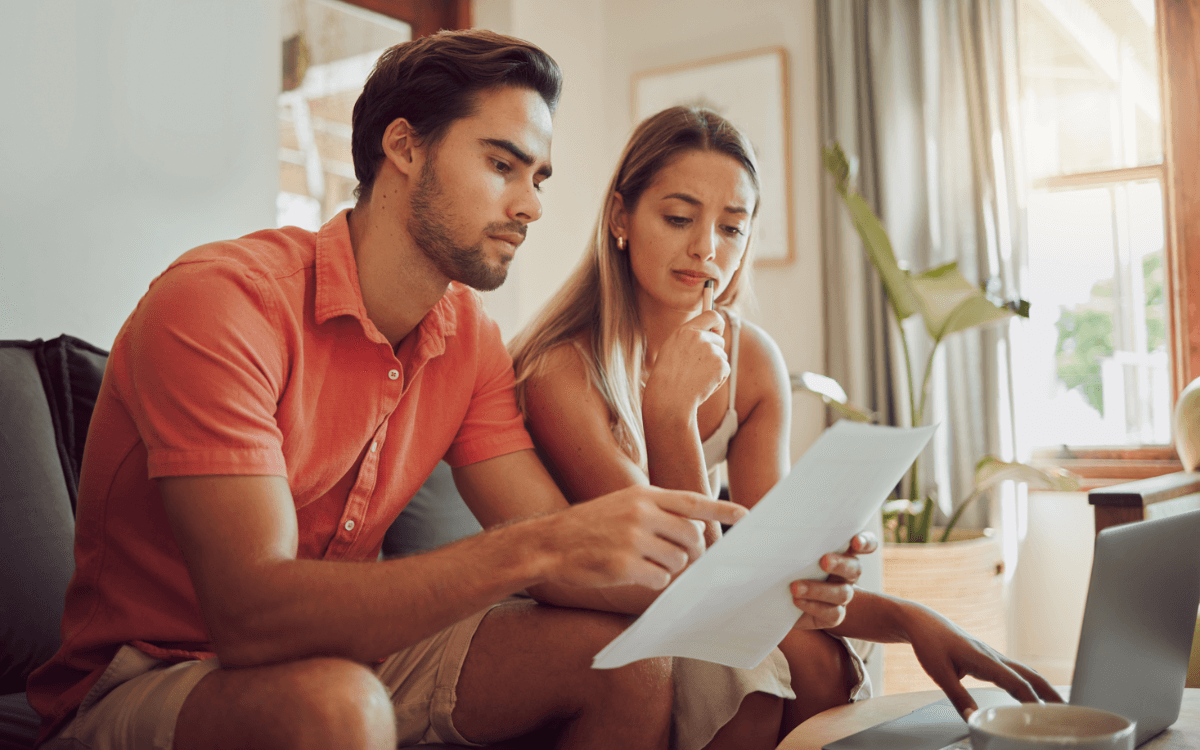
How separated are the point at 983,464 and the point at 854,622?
1.58m

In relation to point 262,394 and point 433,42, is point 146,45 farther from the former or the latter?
point 262,394

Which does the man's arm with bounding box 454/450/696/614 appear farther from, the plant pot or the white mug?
the plant pot

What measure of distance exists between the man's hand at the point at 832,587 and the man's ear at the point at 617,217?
735 mm

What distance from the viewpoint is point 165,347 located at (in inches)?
36.1

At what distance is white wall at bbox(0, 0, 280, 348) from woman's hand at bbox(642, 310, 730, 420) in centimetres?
120

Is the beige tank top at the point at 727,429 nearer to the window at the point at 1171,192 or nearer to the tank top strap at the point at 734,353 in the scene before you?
the tank top strap at the point at 734,353

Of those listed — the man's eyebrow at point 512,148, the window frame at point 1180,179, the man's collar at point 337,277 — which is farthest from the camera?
the window frame at point 1180,179

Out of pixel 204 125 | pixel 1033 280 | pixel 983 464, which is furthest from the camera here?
pixel 1033 280

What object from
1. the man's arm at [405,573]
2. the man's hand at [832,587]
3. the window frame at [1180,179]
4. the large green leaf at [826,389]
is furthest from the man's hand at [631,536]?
the window frame at [1180,179]

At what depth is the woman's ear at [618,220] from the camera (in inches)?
60.2

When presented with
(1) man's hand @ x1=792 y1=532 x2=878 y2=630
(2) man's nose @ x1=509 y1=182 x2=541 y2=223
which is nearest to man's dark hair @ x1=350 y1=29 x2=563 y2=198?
(2) man's nose @ x1=509 y1=182 x2=541 y2=223

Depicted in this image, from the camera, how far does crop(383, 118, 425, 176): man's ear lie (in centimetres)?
119

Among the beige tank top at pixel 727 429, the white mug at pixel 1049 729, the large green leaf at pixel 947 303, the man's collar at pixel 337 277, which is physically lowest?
the white mug at pixel 1049 729

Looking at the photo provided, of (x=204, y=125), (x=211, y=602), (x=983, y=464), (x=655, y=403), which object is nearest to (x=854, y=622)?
(x=655, y=403)
